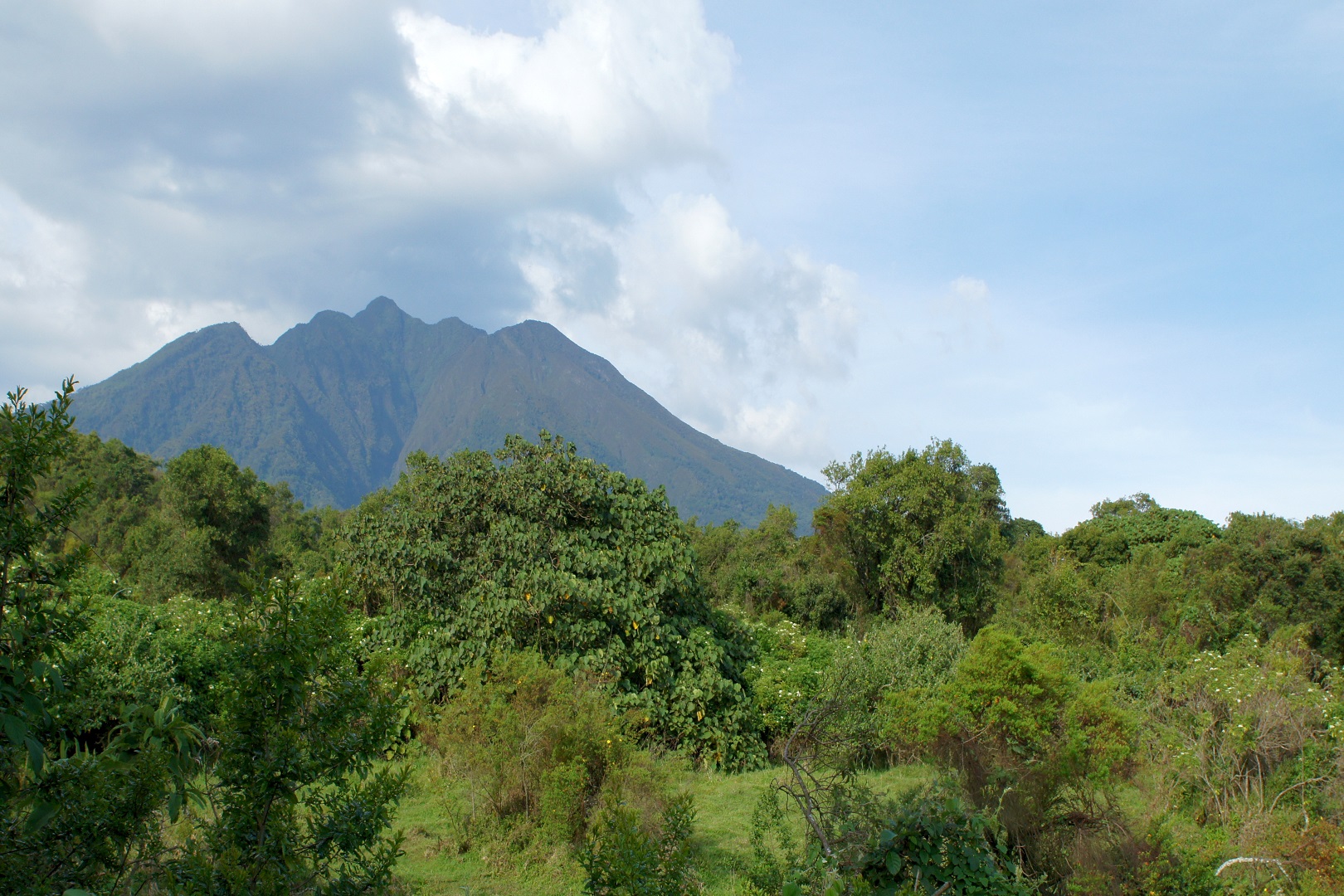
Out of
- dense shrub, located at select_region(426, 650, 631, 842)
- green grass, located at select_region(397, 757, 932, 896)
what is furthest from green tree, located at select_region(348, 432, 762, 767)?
dense shrub, located at select_region(426, 650, 631, 842)

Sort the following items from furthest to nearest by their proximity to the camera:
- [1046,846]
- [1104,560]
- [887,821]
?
[1104,560], [1046,846], [887,821]

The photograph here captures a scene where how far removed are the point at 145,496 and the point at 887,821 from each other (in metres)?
41.7

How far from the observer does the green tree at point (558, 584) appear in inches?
406

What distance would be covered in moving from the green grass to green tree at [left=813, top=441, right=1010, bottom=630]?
16946 mm

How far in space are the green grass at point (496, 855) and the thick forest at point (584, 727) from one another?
44 mm

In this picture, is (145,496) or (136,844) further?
(145,496)

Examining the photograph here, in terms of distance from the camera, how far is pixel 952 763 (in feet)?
28.0

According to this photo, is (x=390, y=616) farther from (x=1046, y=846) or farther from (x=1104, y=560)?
(x=1104, y=560)

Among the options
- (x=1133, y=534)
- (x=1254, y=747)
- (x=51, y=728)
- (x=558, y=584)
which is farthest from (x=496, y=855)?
(x=1133, y=534)

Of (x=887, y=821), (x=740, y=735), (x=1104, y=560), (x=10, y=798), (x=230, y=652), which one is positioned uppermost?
(x=1104, y=560)

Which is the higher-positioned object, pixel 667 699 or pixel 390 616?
pixel 390 616

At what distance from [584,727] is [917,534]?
19.9 metres

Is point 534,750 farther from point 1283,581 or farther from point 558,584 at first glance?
point 1283,581

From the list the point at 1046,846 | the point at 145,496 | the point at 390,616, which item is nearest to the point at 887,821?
the point at 1046,846
